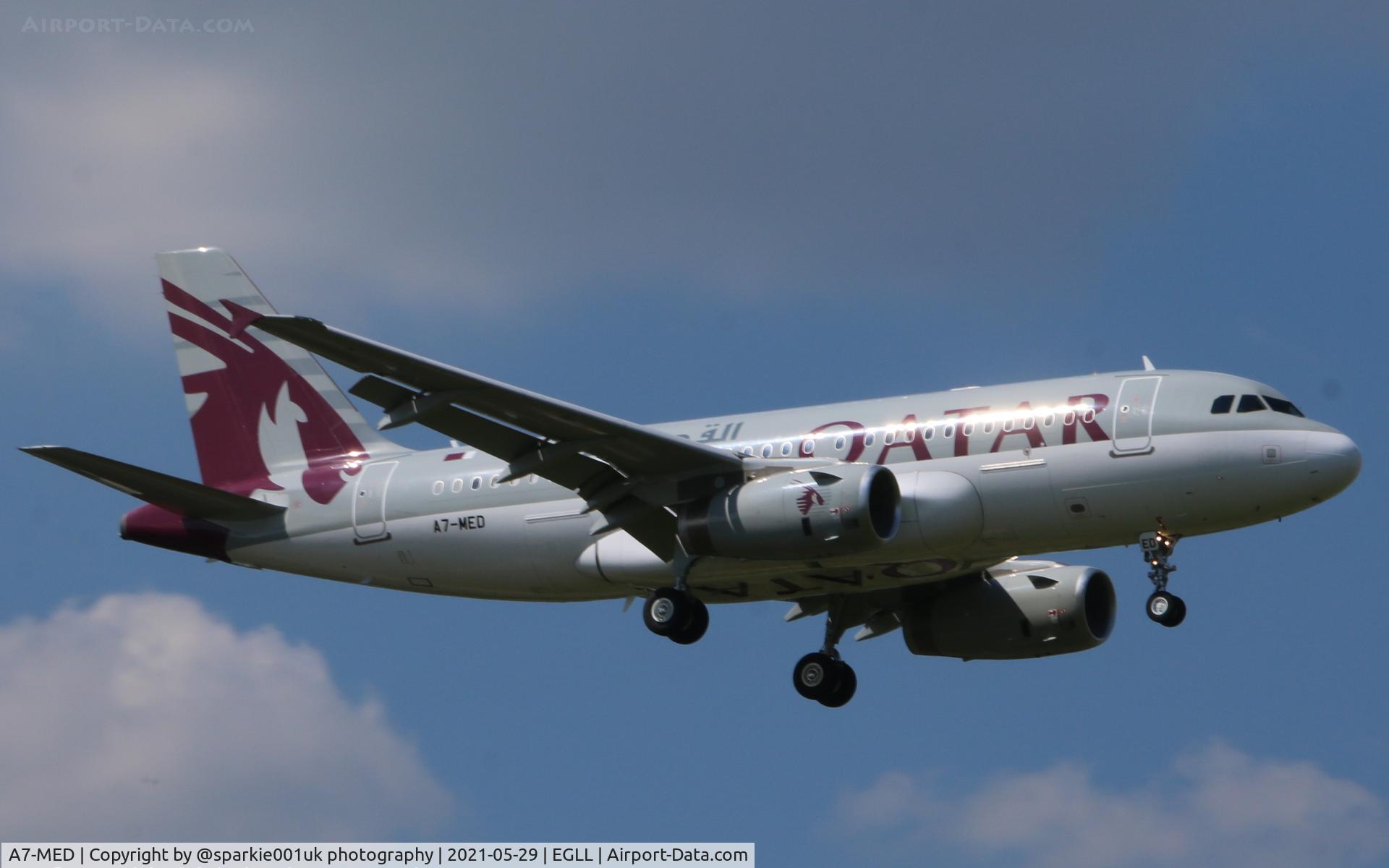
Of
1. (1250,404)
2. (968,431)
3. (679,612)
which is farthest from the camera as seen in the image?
(679,612)

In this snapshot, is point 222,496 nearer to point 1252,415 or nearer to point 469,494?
point 469,494

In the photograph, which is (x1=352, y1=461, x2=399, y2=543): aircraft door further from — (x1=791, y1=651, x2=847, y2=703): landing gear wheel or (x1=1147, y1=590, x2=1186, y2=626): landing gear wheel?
(x1=1147, y1=590, x2=1186, y2=626): landing gear wheel

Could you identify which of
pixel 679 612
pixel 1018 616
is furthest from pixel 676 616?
pixel 1018 616

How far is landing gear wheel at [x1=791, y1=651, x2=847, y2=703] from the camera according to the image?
41281mm

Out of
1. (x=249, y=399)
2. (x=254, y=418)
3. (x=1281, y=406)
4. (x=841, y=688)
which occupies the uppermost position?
(x=249, y=399)

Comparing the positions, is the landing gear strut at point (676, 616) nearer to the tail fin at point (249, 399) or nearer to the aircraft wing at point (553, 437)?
the aircraft wing at point (553, 437)

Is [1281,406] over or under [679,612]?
over

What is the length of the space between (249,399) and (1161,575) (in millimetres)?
20974

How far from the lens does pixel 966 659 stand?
41.8m

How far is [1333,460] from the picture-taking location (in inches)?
1334

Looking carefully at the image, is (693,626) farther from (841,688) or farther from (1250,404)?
(1250,404)

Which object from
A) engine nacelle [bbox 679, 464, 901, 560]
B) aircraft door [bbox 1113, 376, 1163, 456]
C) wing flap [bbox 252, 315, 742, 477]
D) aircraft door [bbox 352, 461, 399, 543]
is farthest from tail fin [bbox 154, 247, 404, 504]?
aircraft door [bbox 1113, 376, 1163, 456]

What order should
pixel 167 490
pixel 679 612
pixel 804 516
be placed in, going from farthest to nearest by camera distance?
pixel 167 490, pixel 679 612, pixel 804 516

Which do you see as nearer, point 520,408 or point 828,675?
point 520,408
